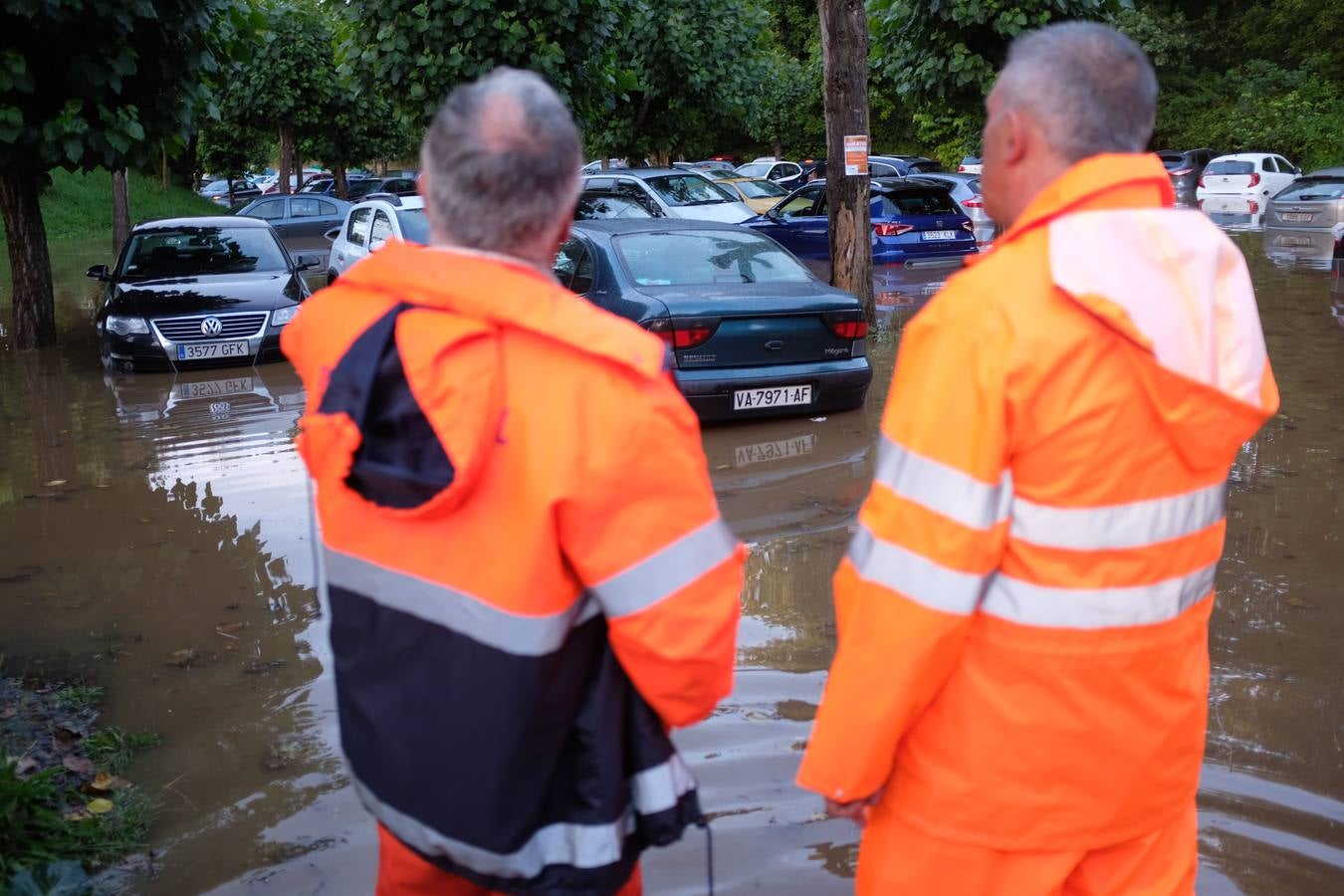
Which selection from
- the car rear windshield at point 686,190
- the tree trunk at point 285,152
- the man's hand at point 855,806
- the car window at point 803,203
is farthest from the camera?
the tree trunk at point 285,152

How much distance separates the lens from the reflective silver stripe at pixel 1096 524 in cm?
198

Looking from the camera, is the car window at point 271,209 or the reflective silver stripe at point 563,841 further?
the car window at point 271,209

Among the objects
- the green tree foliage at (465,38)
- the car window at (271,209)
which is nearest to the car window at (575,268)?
the green tree foliage at (465,38)

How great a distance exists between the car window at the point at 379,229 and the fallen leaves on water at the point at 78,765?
33.9 feet

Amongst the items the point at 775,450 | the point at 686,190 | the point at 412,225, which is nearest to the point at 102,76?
the point at 412,225

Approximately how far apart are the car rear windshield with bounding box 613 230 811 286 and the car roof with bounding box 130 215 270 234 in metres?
6.27

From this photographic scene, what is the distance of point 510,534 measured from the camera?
1888mm

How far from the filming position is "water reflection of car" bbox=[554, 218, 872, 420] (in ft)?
28.3

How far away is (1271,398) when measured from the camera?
2.12 metres

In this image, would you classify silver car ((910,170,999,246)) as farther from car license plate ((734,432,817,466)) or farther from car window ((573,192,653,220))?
car license plate ((734,432,817,466))

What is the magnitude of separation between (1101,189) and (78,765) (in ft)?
12.1

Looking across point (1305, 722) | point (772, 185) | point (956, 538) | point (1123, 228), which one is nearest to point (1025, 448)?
point (956, 538)

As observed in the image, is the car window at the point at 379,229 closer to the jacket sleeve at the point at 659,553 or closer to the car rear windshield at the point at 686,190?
the car rear windshield at the point at 686,190

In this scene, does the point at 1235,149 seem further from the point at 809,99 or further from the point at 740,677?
the point at 740,677
